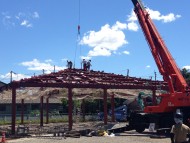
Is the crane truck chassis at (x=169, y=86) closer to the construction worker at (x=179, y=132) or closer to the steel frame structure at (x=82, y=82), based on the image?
the steel frame structure at (x=82, y=82)

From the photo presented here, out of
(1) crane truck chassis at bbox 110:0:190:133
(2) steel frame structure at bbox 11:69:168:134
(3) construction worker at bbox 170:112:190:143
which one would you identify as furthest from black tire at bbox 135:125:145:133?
(3) construction worker at bbox 170:112:190:143

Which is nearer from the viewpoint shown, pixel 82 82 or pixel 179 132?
pixel 179 132

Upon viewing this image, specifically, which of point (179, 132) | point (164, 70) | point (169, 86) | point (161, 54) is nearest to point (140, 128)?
point (169, 86)

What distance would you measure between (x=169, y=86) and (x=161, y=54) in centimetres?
214

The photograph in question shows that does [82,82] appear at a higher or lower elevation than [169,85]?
higher

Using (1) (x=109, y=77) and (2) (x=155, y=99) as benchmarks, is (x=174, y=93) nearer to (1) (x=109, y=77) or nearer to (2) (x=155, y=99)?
(2) (x=155, y=99)

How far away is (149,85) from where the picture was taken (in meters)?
34.4

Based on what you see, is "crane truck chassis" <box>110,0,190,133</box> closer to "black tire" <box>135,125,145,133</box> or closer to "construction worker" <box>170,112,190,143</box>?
"black tire" <box>135,125,145,133</box>

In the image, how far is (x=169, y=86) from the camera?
82.5ft

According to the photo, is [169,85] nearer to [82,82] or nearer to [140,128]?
[140,128]

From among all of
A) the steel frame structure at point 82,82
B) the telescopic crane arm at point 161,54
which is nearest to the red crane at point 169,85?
the telescopic crane arm at point 161,54

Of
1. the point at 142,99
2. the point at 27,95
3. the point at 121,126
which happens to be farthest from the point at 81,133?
the point at 27,95

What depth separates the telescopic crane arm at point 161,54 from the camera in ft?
82.2

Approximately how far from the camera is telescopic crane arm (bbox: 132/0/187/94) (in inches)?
987
